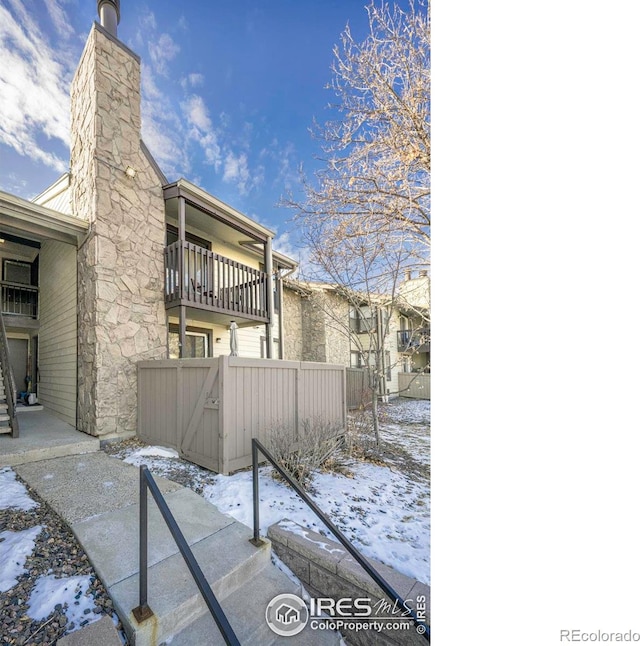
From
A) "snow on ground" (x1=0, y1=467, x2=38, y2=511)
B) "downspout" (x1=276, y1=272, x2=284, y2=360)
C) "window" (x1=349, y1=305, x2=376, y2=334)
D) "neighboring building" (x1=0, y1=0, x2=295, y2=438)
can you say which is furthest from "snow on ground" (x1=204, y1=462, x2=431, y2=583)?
"downspout" (x1=276, y1=272, x2=284, y2=360)

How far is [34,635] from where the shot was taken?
1.74 metres

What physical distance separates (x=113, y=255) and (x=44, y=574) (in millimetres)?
5010

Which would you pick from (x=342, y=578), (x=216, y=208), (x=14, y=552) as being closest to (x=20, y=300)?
(x=216, y=208)

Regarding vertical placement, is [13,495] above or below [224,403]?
below

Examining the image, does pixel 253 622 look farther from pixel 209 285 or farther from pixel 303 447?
pixel 209 285

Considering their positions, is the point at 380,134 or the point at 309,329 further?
the point at 309,329

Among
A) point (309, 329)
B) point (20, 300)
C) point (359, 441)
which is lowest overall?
point (359, 441)

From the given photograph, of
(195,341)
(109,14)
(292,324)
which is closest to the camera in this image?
(109,14)

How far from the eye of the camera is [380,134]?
3854mm

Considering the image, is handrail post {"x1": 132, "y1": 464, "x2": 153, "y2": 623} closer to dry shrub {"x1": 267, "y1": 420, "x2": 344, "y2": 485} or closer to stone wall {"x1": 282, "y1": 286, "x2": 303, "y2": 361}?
dry shrub {"x1": 267, "y1": 420, "x2": 344, "y2": 485}

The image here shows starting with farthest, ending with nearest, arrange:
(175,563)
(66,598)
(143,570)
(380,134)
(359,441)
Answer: (359,441) < (380,134) < (175,563) < (66,598) < (143,570)
